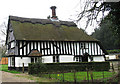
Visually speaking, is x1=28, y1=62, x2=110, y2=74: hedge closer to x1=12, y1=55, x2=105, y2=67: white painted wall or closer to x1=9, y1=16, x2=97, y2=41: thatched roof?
x1=12, y1=55, x2=105, y2=67: white painted wall

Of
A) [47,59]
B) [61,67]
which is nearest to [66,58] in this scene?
[47,59]

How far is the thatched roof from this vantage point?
22.2 m

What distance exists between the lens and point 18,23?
23781mm

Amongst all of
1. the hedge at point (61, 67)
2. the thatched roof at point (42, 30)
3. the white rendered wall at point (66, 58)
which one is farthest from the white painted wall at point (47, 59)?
the hedge at point (61, 67)

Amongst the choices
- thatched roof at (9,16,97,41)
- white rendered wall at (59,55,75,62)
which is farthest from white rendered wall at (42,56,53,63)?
thatched roof at (9,16,97,41)

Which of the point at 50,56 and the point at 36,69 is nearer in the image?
the point at 36,69

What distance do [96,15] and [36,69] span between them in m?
10.2

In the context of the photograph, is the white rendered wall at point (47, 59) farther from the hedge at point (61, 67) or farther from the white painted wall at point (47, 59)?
the hedge at point (61, 67)

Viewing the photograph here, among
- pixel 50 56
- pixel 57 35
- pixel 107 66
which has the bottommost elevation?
pixel 107 66

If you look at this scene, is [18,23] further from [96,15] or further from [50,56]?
[96,15]

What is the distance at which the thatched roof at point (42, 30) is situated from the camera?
22.2m

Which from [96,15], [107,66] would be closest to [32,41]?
[107,66]

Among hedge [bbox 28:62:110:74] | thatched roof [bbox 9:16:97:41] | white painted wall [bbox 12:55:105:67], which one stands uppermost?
thatched roof [bbox 9:16:97:41]

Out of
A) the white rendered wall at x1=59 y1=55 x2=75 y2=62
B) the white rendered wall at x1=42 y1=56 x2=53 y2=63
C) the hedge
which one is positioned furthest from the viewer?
the white rendered wall at x1=59 y1=55 x2=75 y2=62
